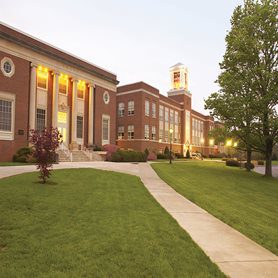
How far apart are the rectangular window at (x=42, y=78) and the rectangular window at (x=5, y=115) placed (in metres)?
5.10

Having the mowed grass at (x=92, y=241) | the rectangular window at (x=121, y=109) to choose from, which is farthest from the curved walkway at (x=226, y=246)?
the rectangular window at (x=121, y=109)

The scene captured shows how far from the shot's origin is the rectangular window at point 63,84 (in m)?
34.3

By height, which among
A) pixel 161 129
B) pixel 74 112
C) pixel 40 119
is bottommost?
pixel 40 119

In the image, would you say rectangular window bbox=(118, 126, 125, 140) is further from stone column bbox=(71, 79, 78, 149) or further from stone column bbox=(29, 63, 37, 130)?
stone column bbox=(29, 63, 37, 130)

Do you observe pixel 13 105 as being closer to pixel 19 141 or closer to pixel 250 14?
pixel 19 141

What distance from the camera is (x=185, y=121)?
2685 inches

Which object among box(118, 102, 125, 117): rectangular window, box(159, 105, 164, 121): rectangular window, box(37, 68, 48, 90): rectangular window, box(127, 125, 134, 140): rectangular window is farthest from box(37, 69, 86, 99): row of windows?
box(159, 105, 164, 121): rectangular window

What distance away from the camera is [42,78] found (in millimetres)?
31797

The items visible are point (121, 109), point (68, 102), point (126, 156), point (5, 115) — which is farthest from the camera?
point (121, 109)

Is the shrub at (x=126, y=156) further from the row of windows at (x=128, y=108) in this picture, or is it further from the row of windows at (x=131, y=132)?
the row of windows at (x=128, y=108)

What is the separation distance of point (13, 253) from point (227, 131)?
21807 mm

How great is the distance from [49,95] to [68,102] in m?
3.22

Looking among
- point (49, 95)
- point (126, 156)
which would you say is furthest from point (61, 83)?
point (126, 156)

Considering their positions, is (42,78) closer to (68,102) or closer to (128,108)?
(68,102)
